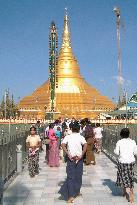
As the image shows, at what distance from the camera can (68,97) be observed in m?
83.5

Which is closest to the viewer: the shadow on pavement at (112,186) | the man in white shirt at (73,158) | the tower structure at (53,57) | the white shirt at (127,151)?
the white shirt at (127,151)

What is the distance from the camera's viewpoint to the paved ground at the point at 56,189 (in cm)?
953

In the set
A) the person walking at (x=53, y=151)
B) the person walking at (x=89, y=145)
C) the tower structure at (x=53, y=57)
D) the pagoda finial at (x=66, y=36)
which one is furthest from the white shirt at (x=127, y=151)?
the pagoda finial at (x=66, y=36)

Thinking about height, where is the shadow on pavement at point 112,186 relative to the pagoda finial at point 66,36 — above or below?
below

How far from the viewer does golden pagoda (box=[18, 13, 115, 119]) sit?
80.7 m

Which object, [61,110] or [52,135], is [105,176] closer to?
[52,135]

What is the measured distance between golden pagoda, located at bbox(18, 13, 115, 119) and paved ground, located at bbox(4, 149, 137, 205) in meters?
61.5

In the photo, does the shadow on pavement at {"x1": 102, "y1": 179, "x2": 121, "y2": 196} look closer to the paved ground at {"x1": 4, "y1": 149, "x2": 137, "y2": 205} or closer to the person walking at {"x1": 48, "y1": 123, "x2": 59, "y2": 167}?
the paved ground at {"x1": 4, "y1": 149, "x2": 137, "y2": 205}

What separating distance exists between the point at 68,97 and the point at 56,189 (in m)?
72.4

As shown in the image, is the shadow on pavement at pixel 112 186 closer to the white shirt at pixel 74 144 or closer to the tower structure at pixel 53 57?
the white shirt at pixel 74 144

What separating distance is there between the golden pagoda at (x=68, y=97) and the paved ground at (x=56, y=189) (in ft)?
202

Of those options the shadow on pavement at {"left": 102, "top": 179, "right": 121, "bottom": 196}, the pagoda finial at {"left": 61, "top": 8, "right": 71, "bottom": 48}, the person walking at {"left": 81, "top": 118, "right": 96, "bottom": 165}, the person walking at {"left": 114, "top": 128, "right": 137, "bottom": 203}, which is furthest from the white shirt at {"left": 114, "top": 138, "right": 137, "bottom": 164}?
the pagoda finial at {"left": 61, "top": 8, "right": 71, "bottom": 48}

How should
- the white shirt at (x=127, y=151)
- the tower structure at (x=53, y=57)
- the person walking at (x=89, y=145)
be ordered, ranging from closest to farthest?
1. the white shirt at (x=127, y=151)
2. the person walking at (x=89, y=145)
3. the tower structure at (x=53, y=57)

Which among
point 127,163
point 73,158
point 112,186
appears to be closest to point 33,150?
point 112,186
